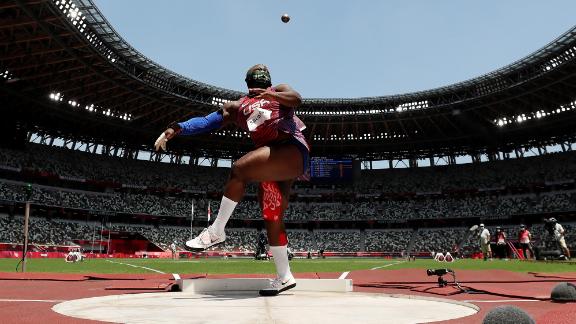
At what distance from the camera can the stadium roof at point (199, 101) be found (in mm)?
30062

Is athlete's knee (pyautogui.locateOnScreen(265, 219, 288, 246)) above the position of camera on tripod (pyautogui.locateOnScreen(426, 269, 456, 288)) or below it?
above

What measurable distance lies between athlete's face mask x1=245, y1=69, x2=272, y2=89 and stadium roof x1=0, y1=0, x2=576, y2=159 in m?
24.9

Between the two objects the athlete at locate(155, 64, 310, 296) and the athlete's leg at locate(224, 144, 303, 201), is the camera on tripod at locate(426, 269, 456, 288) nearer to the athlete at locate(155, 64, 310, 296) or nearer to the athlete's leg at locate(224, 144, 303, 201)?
the athlete at locate(155, 64, 310, 296)

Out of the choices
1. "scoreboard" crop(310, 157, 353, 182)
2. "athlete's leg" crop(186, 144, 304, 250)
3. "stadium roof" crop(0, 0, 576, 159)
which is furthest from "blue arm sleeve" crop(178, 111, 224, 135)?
"scoreboard" crop(310, 157, 353, 182)

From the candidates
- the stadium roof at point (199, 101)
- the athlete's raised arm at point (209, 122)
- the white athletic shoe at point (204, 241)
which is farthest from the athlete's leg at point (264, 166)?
the stadium roof at point (199, 101)

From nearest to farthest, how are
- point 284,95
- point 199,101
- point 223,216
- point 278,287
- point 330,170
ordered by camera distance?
1. point 284,95
2. point 223,216
3. point 278,287
4. point 199,101
5. point 330,170

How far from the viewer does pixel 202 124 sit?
18.5 feet

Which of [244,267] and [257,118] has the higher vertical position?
[257,118]

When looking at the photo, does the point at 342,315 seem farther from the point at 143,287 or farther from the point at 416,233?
the point at 416,233

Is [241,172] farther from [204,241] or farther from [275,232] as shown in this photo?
[275,232]

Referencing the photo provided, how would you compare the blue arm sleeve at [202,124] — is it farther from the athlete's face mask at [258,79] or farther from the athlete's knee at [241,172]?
the athlete's knee at [241,172]

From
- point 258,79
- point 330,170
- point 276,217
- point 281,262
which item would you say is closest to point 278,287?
point 281,262

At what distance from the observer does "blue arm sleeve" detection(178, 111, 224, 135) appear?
552cm

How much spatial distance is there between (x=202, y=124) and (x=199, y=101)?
37.2 metres
